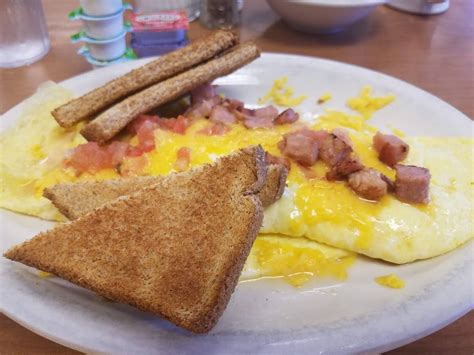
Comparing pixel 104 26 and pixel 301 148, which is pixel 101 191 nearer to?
pixel 301 148

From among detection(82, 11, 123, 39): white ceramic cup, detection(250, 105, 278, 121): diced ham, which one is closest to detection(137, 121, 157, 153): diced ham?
detection(250, 105, 278, 121): diced ham

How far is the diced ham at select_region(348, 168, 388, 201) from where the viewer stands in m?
1.76

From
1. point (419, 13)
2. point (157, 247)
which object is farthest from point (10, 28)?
point (419, 13)

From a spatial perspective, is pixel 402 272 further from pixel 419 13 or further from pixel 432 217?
pixel 419 13

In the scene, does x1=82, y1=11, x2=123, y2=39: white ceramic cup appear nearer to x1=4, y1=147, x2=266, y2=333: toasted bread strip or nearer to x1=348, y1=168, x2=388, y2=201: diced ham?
x1=4, y1=147, x2=266, y2=333: toasted bread strip

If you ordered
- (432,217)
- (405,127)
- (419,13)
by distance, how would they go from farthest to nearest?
(419,13)
(405,127)
(432,217)

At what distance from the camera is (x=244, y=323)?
1.50m

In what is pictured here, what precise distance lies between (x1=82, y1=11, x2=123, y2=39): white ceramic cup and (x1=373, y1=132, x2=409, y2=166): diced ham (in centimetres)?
170

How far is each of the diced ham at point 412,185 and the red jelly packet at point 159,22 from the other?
1.73 meters

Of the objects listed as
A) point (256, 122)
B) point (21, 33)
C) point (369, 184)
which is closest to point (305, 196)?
point (369, 184)

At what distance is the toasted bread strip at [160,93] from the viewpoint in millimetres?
2061

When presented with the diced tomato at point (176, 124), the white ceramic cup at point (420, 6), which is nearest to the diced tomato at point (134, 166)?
the diced tomato at point (176, 124)

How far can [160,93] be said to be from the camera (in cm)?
218

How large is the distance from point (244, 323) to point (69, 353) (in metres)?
0.57
